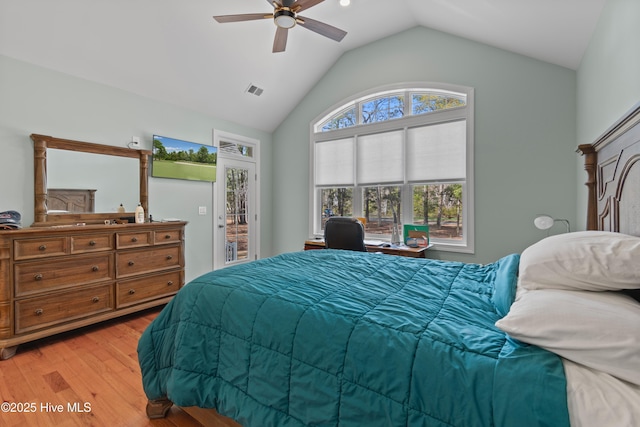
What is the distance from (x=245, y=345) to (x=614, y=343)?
121 cm

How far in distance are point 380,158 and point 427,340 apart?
3.48 meters

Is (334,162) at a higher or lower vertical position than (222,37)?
lower

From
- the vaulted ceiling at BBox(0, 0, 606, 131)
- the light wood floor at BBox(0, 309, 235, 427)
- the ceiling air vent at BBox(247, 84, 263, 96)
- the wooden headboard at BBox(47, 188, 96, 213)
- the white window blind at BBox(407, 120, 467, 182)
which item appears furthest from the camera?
the ceiling air vent at BBox(247, 84, 263, 96)

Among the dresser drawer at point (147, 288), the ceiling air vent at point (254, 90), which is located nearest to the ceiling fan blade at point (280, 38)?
the ceiling air vent at point (254, 90)

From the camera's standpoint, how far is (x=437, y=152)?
12.0 ft

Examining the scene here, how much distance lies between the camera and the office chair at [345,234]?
320 cm

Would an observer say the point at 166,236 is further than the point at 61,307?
Yes

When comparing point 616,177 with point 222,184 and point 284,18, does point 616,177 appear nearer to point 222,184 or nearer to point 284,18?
point 284,18

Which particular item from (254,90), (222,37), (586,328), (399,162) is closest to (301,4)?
(222,37)

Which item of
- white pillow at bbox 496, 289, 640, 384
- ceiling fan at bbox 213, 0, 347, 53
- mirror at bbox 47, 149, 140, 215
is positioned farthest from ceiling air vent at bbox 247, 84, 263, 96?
white pillow at bbox 496, 289, 640, 384

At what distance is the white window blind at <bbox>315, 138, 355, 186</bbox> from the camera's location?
4418mm


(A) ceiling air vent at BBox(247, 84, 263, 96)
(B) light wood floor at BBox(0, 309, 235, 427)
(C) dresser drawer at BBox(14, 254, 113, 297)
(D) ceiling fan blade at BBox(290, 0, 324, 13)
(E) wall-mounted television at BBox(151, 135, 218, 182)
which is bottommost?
(B) light wood floor at BBox(0, 309, 235, 427)

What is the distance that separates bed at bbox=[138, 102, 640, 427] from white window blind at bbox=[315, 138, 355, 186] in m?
2.83

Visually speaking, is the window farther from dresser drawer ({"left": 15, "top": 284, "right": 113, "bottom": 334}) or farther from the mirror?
dresser drawer ({"left": 15, "top": 284, "right": 113, "bottom": 334})
